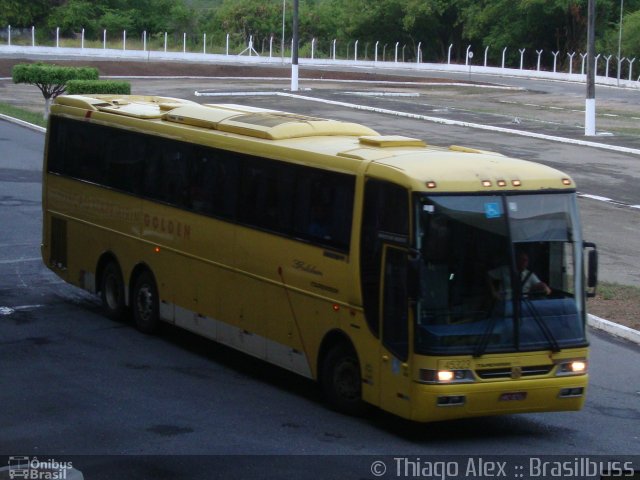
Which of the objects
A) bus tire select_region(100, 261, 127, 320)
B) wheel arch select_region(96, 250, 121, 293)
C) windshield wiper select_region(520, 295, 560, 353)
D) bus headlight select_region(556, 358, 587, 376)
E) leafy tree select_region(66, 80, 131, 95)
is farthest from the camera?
leafy tree select_region(66, 80, 131, 95)

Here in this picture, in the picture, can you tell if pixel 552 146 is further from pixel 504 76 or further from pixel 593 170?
pixel 504 76

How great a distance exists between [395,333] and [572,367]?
5.41ft

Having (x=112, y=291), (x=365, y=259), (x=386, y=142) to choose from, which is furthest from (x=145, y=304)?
(x=365, y=259)

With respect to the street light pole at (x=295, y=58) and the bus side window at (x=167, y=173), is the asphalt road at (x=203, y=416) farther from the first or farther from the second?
the street light pole at (x=295, y=58)

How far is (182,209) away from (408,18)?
264 ft

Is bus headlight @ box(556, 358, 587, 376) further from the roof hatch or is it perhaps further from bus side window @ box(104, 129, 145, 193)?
bus side window @ box(104, 129, 145, 193)

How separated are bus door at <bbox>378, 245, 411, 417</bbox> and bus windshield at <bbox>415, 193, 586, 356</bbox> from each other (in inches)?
8.7

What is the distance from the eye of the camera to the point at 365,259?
34.8 ft

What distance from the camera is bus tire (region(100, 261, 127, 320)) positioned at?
50.2 ft

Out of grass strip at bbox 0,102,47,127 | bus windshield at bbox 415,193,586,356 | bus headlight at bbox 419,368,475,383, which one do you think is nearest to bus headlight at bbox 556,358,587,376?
bus windshield at bbox 415,193,586,356

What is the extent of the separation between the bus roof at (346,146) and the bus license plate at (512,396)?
5.93ft

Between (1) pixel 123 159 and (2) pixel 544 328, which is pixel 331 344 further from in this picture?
(1) pixel 123 159

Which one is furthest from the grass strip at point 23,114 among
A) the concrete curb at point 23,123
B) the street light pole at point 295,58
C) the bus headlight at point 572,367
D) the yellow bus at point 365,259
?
the bus headlight at point 572,367

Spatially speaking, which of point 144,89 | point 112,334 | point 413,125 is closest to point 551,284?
point 112,334
